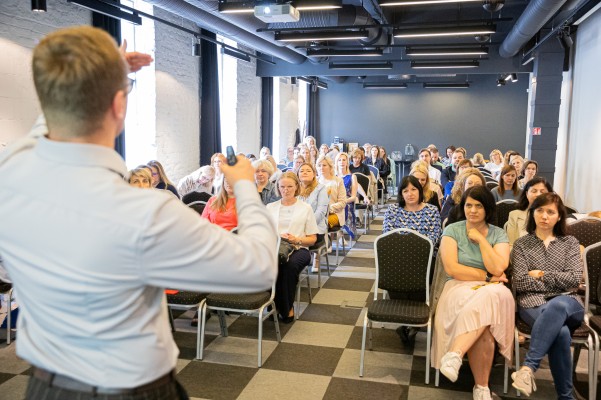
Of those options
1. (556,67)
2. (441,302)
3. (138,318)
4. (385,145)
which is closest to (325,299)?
(441,302)

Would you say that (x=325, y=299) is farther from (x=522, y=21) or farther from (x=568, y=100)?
(x=568, y=100)

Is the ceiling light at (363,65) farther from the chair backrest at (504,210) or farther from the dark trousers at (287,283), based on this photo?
the dark trousers at (287,283)

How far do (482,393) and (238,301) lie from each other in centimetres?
172

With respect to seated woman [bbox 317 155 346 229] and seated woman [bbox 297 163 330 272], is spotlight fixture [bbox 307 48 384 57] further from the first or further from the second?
seated woman [bbox 297 163 330 272]

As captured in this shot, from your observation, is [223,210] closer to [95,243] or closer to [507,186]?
[507,186]

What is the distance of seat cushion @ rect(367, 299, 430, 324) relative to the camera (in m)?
3.73

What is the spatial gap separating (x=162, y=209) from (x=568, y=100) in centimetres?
1221

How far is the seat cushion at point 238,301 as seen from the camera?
402 centimetres

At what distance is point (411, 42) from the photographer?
14.1 m

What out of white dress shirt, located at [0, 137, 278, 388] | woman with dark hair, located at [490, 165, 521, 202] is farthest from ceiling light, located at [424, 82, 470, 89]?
white dress shirt, located at [0, 137, 278, 388]

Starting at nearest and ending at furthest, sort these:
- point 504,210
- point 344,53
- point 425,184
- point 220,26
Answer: point 504,210 → point 425,184 → point 220,26 → point 344,53

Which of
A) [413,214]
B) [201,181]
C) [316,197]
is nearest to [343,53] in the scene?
[201,181]

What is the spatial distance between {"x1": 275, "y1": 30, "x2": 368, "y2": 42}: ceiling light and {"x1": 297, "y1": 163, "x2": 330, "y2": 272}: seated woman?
12.1ft

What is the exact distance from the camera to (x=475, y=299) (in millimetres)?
3494
